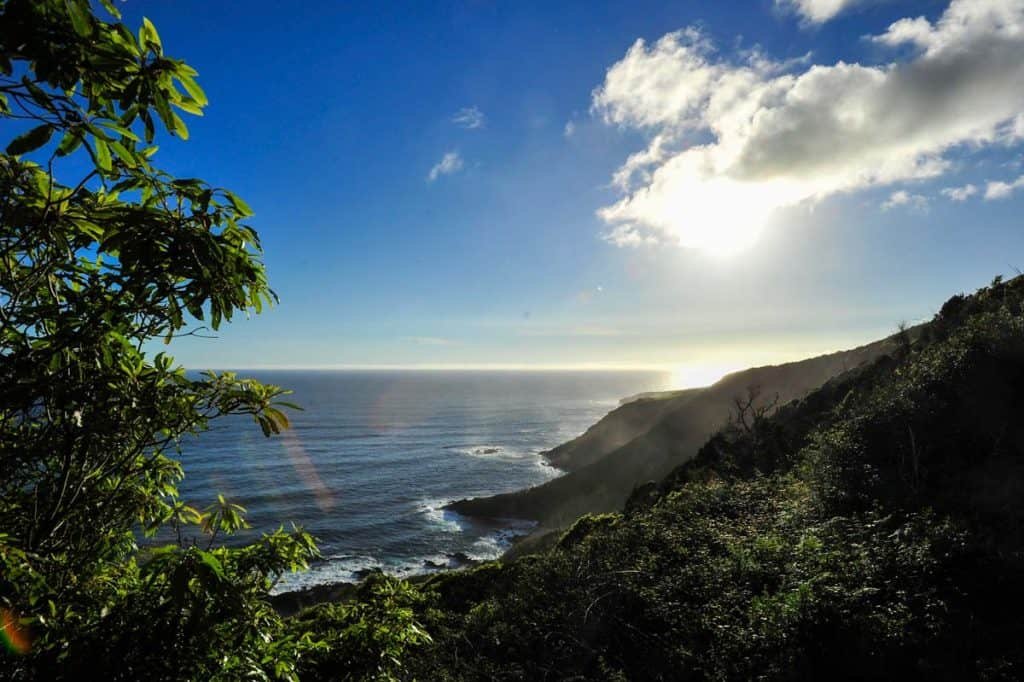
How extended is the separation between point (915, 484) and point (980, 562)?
4188 millimetres

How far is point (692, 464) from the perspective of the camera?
1099 inches

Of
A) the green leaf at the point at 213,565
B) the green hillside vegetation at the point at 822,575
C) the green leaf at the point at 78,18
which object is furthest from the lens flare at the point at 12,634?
the green leaf at the point at 78,18

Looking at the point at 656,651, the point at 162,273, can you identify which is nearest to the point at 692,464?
the point at 656,651

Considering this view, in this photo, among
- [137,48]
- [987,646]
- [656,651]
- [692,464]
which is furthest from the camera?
[692,464]

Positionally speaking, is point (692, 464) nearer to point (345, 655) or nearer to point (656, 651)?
point (656, 651)

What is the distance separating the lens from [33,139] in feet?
6.40

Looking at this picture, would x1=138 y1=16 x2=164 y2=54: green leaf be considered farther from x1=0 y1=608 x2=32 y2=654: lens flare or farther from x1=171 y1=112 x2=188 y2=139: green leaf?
x1=0 y1=608 x2=32 y2=654: lens flare

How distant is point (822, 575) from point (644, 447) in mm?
64068

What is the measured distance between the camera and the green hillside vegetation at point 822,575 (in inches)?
268

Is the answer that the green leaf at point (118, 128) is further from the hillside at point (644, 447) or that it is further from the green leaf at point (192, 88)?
the hillside at point (644, 447)

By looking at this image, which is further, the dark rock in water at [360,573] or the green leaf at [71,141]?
the dark rock in water at [360,573]

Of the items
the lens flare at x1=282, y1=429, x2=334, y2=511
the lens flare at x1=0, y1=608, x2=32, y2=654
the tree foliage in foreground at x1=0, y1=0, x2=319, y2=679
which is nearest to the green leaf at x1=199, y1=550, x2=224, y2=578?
the tree foliage in foreground at x1=0, y1=0, x2=319, y2=679

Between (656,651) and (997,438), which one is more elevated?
(997,438)

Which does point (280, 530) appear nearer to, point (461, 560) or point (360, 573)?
point (360, 573)
